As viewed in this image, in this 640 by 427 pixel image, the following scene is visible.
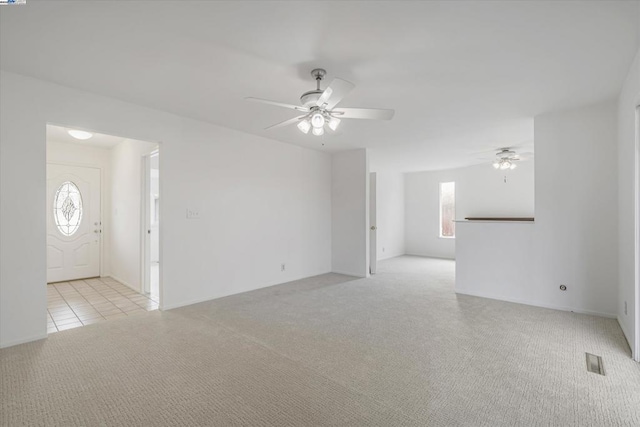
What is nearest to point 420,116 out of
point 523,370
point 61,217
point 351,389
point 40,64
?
point 523,370

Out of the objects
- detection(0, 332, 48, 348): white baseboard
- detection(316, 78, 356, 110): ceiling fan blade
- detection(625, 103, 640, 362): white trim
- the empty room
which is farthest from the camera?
detection(0, 332, 48, 348): white baseboard

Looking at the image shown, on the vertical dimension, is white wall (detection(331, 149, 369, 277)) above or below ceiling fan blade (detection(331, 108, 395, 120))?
below

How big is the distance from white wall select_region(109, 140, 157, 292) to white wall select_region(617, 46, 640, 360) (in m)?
5.38

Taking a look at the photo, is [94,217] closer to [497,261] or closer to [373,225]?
[373,225]

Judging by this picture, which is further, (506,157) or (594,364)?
(506,157)

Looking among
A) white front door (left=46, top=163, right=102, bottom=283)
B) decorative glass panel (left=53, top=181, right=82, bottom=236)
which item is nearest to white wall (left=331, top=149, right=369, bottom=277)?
white front door (left=46, top=163, right=102, bottom=283)

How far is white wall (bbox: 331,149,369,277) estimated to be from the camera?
5785 millimetres

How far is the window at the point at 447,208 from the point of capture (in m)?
8.38

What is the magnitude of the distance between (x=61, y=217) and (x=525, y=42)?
7.16m

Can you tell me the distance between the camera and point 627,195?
284cm

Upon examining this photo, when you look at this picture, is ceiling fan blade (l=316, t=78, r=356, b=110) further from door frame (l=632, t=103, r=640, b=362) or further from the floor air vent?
the floor air vent

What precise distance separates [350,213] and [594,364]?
13.4 ft

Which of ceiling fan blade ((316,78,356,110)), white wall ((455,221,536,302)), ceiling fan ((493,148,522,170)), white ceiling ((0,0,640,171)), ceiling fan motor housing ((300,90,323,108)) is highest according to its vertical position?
white ceiling ((0,0,640,171))

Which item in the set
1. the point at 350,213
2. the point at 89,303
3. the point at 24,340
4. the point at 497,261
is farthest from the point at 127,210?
the point at 497,261
